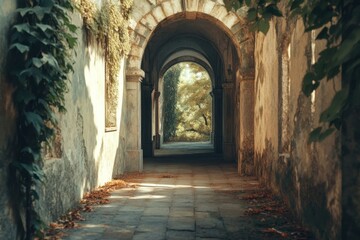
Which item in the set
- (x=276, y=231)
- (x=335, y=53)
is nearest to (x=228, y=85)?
(x=276, y=231)

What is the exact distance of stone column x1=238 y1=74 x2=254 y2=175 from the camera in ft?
32.6

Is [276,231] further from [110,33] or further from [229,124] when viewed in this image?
[229,124]

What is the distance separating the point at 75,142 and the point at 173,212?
1.72m

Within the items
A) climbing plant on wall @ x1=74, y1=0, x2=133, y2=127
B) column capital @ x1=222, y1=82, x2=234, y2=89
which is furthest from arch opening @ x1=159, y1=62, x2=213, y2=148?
climbing plant on wall @ x1=74, y1=0, x2=133, y2=127

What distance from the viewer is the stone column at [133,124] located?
1029cm

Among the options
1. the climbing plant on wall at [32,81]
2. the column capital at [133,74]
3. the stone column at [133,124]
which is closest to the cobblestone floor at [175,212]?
the climbing plant on wall at [32,81]

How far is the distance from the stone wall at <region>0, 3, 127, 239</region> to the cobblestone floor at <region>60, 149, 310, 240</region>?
1.52 ft

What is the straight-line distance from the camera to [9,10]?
11.7ft

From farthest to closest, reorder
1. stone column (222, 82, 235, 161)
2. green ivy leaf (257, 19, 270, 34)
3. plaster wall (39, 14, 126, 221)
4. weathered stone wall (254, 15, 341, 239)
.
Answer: stone column (222, 82, 235, 161) < plaster wall (39, 14, 126, 221) < weathered stone wall (254, 15, 341, 239) < green ivy leaf (257, 19, 270, 34)

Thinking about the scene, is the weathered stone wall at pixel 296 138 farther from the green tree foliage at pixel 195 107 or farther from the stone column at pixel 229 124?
the green tree foliage at pixel 195 107

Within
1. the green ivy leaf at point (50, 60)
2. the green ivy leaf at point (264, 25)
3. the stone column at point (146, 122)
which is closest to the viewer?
the green ivy leaf at point (264, 25)

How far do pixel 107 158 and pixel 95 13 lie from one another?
2.91 meters

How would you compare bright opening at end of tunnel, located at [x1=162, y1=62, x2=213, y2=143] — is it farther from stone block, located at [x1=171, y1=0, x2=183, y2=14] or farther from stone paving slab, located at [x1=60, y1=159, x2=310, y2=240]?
stone paving slab, located at [x1=60, y1=159, x2=310, y2=240]

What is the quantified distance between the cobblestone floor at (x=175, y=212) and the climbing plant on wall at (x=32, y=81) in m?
0.88
